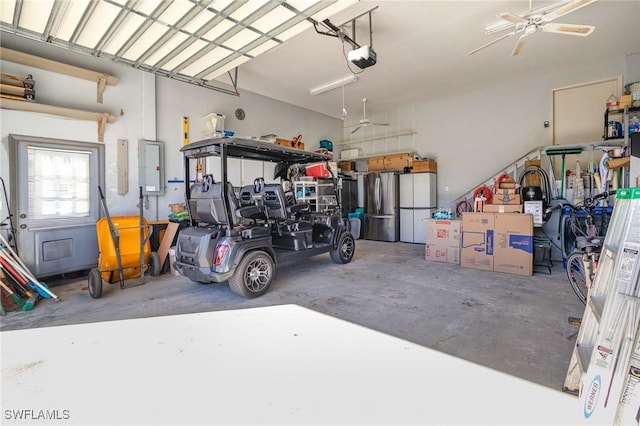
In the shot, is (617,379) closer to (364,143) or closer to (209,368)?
(209,368)

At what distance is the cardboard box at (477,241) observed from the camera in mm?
4759

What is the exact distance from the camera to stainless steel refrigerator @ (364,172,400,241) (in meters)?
7.84

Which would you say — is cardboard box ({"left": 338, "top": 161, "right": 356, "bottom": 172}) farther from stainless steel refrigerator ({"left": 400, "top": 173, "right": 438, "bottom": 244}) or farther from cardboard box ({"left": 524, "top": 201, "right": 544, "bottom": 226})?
cardboard box ({"left": 524, "top": 201, "right": 544, "bottom": 226})

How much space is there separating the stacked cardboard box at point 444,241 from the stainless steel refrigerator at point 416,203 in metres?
1.98

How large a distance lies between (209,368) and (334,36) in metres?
4.62

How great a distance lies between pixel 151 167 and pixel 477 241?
579cm

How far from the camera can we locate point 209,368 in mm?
1337

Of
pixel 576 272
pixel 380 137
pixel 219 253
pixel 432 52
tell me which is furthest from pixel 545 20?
pixel 380 137

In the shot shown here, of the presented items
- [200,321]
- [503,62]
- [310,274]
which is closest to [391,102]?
[503,62]

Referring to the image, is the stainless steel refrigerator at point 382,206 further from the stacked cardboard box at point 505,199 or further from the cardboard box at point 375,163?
the stacked cardboard box at point 505,199

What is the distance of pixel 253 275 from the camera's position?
3.60 metres

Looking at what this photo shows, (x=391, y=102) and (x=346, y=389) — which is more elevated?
(x=391, y=102)

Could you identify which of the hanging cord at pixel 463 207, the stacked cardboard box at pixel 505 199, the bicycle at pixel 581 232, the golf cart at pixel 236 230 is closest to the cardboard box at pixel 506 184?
the stacked cardboard box at pixel 505 199

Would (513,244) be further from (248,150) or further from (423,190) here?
(248,150)
